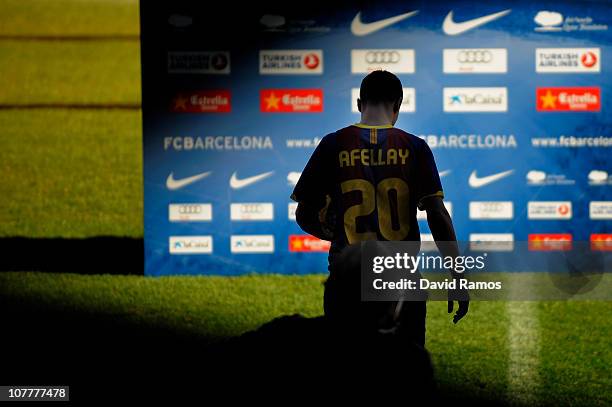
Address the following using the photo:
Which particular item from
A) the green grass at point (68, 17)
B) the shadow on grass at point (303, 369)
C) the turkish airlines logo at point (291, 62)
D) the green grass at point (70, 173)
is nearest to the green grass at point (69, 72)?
the green grass at point (68, 17)

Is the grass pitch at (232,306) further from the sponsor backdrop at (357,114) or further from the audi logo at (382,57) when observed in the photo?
the audi logo at (382,57)

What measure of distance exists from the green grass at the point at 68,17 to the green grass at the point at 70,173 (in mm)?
10390

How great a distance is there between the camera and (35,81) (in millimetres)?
31938

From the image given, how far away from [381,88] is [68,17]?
35.8 meters

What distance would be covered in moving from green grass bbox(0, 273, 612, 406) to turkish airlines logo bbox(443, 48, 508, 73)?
239cm

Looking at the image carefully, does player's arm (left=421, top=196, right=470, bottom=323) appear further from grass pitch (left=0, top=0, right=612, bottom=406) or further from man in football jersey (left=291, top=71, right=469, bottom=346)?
grass pitch (left=0, top=0, right=612, bottom=406)

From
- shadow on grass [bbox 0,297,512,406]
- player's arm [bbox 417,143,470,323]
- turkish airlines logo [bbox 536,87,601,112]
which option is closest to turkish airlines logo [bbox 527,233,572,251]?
turkish airlines logo [bbox 536,87,601,112]

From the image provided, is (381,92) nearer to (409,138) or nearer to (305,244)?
(409,138)

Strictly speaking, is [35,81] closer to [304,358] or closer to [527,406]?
[527,406]

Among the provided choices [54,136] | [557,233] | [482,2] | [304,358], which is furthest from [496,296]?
[54,136]

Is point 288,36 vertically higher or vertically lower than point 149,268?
higher

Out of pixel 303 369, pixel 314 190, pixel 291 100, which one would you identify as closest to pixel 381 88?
pixel 314 190

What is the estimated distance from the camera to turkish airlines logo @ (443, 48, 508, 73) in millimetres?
11023

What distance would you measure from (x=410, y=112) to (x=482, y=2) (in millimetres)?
1326
